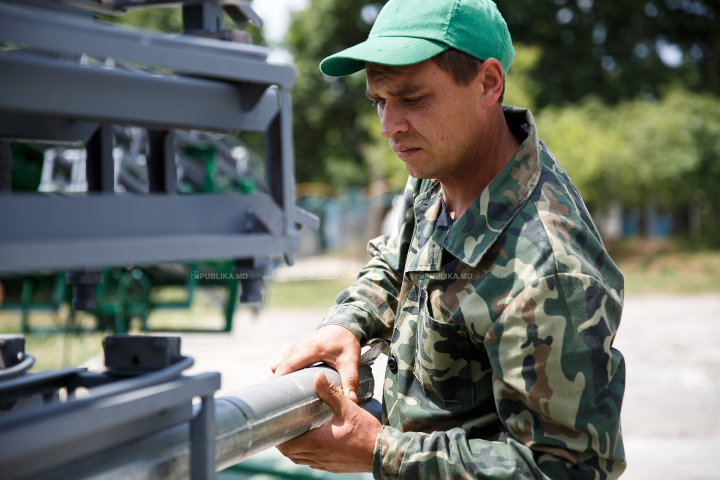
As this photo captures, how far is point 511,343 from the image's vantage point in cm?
128

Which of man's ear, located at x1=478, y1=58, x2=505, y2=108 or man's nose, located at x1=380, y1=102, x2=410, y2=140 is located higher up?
man's ear, located at x1=478, y1=58, x2=505, y2=108

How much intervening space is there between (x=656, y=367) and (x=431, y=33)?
22.0 feet

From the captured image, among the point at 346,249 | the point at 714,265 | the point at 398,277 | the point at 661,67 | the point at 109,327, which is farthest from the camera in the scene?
the point at 661,67

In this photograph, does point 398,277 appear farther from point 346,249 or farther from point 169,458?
point 346,249

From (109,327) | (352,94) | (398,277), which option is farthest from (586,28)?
(398,277)

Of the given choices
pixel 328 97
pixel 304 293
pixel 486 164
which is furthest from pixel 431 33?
pixel 328 97

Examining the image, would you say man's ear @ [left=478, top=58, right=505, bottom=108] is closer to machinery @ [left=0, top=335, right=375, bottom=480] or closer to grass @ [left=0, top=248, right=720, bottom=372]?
machinery @ [left=0, top=335, right=375, bottom=480]

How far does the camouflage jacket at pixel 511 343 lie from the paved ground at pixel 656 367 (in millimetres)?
3164

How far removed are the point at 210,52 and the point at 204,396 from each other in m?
Answer: 0.50

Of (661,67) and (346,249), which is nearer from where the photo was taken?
(346,249)

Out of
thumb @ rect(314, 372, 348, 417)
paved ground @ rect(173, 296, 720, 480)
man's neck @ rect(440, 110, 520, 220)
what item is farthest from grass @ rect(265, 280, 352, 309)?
thumb @ rect(314, 372, 348, 417)

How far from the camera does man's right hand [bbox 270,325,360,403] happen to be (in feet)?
5.14

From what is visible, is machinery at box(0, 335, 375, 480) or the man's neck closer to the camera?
machinery at box(0, 335, 375, 480)

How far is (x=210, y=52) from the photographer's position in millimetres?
1075
